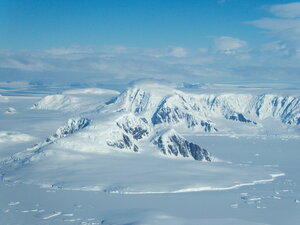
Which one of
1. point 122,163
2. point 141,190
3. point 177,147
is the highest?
point 177,147

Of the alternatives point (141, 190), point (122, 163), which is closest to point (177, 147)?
point (122, 163)

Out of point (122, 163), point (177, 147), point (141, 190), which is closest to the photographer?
point (141, 190)

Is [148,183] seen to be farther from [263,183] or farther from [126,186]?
[263,183]

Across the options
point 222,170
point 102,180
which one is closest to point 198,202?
point 102,180

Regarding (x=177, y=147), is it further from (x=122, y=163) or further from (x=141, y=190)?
(x=141, y=190)

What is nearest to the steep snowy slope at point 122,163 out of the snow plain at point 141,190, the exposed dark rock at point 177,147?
the exposed dark rock at point 177,147

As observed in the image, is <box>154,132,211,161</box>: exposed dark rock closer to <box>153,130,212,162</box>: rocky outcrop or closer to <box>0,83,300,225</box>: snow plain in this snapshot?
<box>153,130,212,162</box>: rocky outcrop

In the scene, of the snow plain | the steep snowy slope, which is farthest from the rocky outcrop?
the snow plain

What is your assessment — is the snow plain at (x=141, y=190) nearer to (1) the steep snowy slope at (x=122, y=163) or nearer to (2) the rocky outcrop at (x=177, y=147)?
(1) the steep snowy slope at (x=122, y=163)

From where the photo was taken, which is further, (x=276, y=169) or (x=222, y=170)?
(x=276, y=169)
